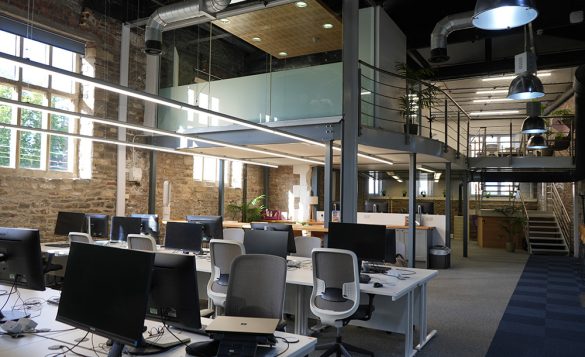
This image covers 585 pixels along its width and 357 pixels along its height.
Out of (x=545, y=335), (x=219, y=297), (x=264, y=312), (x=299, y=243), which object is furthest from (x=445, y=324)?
(x=264, y=312)

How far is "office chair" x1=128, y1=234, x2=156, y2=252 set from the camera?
5.54m

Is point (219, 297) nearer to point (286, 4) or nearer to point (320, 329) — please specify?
point (320, 329)

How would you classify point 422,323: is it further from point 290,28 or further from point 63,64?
point 63,64

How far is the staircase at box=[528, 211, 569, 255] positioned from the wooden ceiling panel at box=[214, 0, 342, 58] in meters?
9.23

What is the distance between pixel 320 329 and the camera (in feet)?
18.5

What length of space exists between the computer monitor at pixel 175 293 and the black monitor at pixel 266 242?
2.70 meters

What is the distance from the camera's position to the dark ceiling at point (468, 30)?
8.92 meters

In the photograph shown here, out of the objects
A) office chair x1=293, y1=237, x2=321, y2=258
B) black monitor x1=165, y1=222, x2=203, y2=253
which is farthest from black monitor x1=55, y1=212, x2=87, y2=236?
office chair x1=293, y1=237, x2=321, y2=258

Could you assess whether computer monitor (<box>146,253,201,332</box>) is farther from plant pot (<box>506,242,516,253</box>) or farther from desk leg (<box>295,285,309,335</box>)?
plant pot (<box>506,242,516,253</box>)

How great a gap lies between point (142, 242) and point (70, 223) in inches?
128

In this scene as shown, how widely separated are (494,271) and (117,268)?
33.2ft

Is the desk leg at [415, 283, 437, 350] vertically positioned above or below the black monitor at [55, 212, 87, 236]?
below

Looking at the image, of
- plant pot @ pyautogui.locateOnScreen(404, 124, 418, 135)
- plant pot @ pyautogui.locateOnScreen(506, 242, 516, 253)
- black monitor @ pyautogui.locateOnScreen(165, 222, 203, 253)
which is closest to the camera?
black monitor @ pyautogui.locateOnScreen(165, 222, 203, 253)

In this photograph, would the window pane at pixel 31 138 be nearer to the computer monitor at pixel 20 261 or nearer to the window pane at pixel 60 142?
the window pane at pixel 60 142
